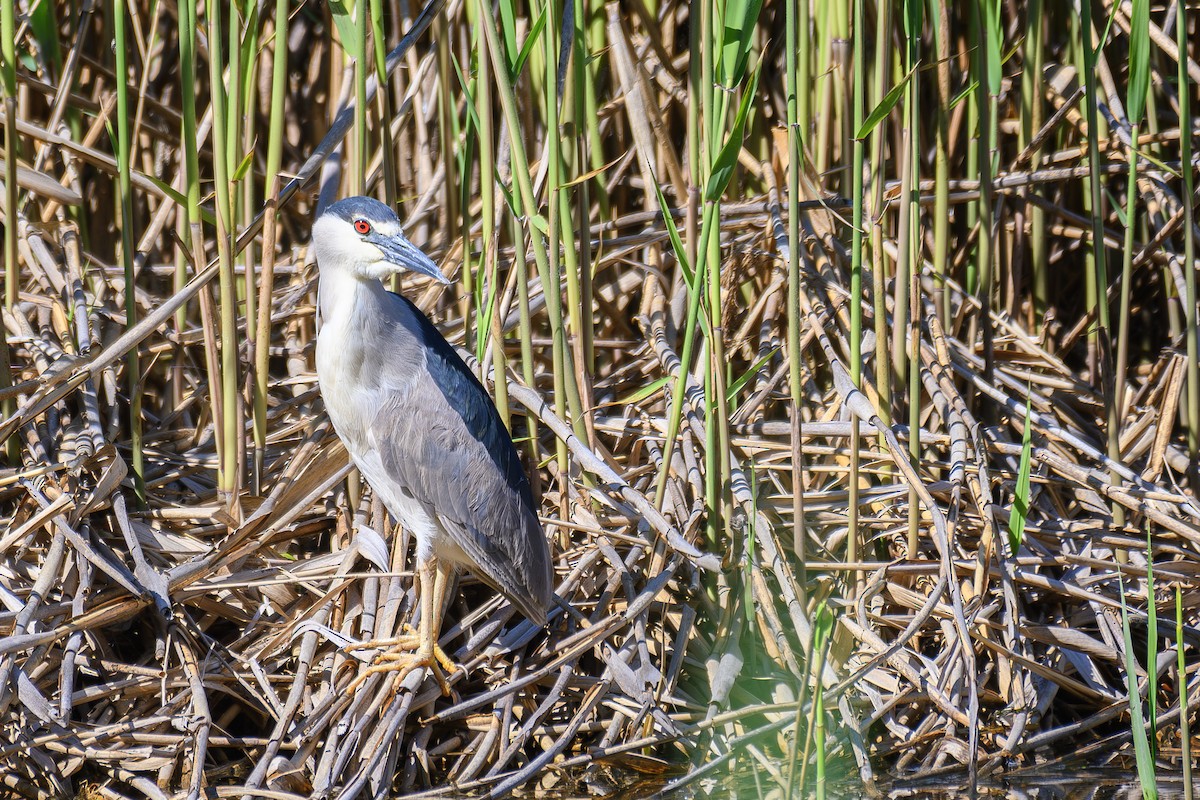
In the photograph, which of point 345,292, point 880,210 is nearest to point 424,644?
point 345,292

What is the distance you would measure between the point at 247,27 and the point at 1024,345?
2744mm

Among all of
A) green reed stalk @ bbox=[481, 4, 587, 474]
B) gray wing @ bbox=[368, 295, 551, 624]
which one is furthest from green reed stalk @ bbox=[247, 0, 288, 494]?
green reed stalk @ bbox=[481, 4, 587, 474]

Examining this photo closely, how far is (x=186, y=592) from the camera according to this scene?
10.3 ft

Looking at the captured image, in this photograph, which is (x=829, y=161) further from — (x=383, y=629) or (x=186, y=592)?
(x=186, y=592)

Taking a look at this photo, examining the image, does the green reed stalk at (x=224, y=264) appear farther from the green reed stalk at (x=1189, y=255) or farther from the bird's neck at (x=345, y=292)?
the green reed stalk at (x=1189, y=255)

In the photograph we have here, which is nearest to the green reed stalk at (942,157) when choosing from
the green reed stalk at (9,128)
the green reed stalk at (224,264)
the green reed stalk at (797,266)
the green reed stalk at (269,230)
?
the green reed stalk at (797,266)

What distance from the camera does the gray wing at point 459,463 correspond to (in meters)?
3.17

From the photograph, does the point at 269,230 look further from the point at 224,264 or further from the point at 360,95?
the point at 360,95

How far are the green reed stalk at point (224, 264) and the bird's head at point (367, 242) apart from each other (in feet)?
0.86

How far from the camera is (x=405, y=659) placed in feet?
9.88

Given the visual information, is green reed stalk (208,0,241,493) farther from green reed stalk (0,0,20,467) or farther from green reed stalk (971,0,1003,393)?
green reed stalk (971,0,1003,393)

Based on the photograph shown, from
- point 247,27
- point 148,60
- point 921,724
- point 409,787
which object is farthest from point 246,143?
point 921,724

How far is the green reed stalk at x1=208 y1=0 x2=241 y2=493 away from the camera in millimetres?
2988

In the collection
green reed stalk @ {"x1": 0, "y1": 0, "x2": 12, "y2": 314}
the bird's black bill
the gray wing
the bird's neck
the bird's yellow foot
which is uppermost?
green reed stalk @ {"x1": 0, "y1": 0, "x2": 12, "y2": 314}
